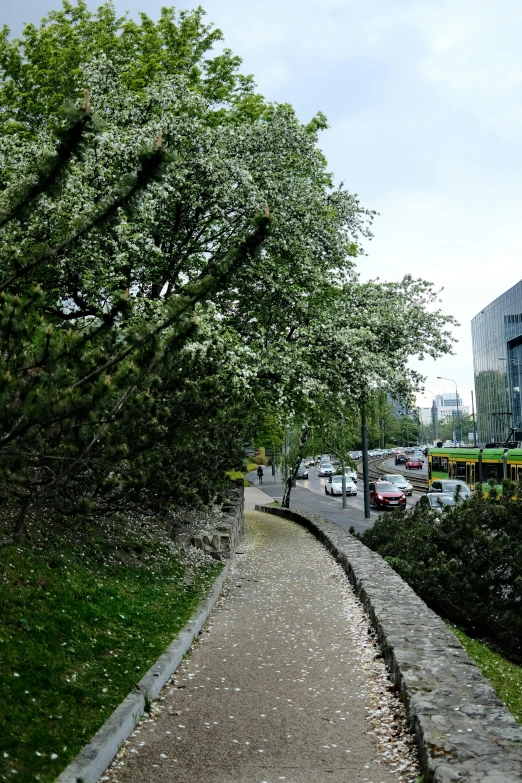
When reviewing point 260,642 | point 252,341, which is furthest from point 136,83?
point 260,642

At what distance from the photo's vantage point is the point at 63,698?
5.97 meters

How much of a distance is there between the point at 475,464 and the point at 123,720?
93.0 feet

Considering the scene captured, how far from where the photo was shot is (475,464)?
32156mm

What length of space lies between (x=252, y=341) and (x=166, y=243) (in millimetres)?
3231

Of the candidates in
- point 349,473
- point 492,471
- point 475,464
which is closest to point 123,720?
point 492,471

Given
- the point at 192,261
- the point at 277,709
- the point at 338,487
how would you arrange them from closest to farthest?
1. the point at 277,709
2. the point at 192,261
3. the point at 338,487

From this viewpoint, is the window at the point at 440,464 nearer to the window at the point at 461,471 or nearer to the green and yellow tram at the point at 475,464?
the green and yellow tram at the point at 475,464

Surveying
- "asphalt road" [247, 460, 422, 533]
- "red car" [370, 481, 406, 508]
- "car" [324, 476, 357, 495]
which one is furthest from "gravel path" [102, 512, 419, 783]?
"car" [324, 476, 357, 495]

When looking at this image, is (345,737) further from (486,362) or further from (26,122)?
(486,362)

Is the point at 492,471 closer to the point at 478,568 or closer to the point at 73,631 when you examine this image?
the point at 478,568

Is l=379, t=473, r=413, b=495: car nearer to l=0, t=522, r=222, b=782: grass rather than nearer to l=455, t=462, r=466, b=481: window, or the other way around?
l=455, t=462, r=466, b=481: window

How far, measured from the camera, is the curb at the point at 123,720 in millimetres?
4902

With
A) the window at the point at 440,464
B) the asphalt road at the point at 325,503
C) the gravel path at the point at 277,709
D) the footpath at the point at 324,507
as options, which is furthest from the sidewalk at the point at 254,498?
the gravel path at the point at 277,709

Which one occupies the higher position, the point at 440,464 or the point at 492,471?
the point at 440,464
